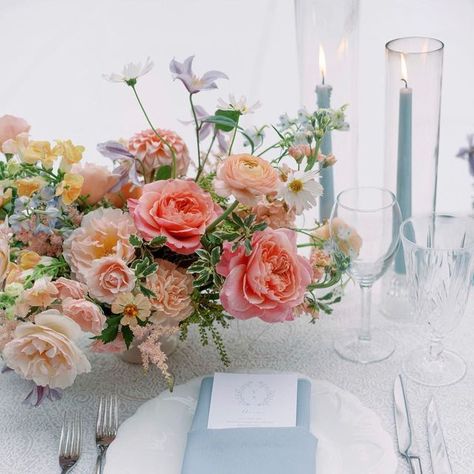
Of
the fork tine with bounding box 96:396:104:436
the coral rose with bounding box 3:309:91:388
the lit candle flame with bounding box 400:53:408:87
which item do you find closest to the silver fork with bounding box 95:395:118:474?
the fork tine with bounding box 96:396:104:436

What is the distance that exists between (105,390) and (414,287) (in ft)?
1.63

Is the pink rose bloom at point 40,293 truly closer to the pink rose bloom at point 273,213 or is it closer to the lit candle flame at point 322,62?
the pink rose bloom at point 273,213

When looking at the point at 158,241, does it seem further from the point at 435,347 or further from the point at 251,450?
the point at 435,347

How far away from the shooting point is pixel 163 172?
1.27 metres

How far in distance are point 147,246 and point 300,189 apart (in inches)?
9.1

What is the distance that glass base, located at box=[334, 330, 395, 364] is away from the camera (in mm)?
1343

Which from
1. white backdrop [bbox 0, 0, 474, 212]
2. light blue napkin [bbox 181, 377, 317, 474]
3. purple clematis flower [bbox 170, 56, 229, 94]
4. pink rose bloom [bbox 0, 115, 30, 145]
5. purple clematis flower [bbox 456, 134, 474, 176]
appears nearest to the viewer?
light blue napkin [bbox 181, 377, 317, 474]

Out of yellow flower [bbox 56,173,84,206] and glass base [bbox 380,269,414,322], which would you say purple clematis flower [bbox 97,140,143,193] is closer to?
yellow flower [bbox 56,173,84,206]

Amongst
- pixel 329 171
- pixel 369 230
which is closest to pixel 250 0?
pixel 329 171

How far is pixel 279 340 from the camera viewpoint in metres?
1.40

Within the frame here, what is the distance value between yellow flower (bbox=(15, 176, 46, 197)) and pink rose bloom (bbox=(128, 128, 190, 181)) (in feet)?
0.48

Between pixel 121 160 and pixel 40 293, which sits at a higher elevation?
pixel 121 160

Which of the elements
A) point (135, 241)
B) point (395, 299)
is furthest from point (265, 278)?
point (395, 299)

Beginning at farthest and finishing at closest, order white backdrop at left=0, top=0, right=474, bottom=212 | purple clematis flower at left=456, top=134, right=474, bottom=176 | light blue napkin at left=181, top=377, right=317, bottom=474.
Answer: white backdrop at left=0, top=0, right=474, bottom=212, purple clematis flower at left=456, top=134, right=474, bottom=176, light blue napkin at left=181, top=377, right=317, bottom=474
